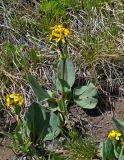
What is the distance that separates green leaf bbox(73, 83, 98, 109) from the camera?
2.99 meters

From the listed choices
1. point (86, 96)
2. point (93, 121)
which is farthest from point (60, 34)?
point (93, 121)

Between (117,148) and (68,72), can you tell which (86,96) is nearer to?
(68,72)

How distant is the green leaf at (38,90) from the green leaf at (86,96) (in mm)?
189

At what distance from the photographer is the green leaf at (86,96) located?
2988 mm

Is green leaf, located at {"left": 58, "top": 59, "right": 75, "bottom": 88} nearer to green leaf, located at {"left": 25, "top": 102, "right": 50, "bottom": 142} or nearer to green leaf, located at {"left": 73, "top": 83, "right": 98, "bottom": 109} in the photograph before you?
green leaf, located at {"left": 73, "top": 83, "right": 98, "bottom": 109}

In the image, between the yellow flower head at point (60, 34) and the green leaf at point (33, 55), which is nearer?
the yellow flower head at point (60, 34)

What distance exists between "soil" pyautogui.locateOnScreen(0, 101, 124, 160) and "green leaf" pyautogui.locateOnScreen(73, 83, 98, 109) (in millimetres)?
68

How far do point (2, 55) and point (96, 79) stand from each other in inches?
25.8

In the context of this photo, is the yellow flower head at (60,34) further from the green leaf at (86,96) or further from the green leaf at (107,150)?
the green leaf at (107,150)

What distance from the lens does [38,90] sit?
294cm

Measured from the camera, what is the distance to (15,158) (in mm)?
2875

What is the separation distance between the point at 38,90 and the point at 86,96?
0.30 meters

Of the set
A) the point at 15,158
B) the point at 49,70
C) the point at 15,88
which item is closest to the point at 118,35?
the point at 49,70

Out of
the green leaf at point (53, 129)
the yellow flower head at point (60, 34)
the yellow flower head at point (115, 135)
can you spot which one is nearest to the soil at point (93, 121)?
the green leaf at point (53, 129)
